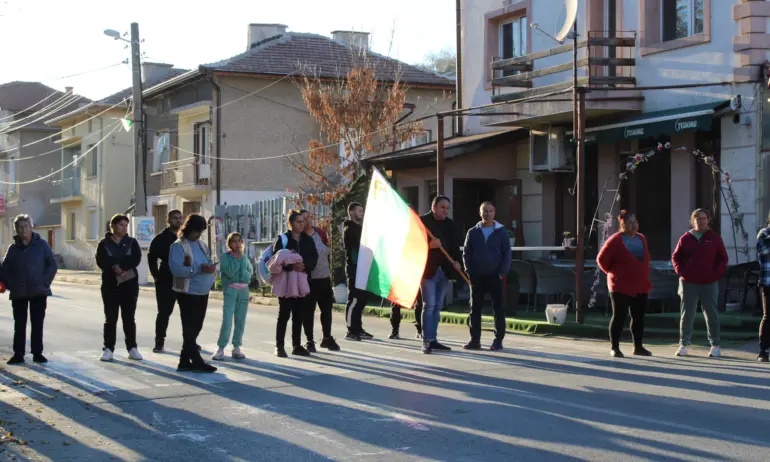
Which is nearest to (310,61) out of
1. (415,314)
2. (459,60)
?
(459,60)

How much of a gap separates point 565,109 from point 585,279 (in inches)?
139

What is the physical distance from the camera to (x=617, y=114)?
19.1 m

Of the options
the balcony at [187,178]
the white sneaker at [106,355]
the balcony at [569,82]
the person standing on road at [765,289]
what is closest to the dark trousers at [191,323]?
the white sneaker at [106,355]

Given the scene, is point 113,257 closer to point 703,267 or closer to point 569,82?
point 703,267

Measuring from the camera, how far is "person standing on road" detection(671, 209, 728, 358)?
12.3 meters

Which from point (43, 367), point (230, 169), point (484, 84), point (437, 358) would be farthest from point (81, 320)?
point (230, 169)

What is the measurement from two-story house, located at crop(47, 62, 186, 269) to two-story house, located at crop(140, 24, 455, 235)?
9081 millimetres

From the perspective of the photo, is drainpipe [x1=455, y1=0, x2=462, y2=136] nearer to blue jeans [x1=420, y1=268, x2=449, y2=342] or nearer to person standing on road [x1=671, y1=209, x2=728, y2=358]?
blue jeans [x1=420, y1=268, x2=449, y2=342]

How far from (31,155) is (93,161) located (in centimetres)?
1198

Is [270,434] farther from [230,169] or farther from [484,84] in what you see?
[230,169]

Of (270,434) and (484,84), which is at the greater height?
(484,84)

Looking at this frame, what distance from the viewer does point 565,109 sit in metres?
19.2

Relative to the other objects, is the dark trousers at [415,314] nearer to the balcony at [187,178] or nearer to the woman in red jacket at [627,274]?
the woman in red jacket at [627,274]

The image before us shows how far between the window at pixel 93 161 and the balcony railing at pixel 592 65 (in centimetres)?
3510
